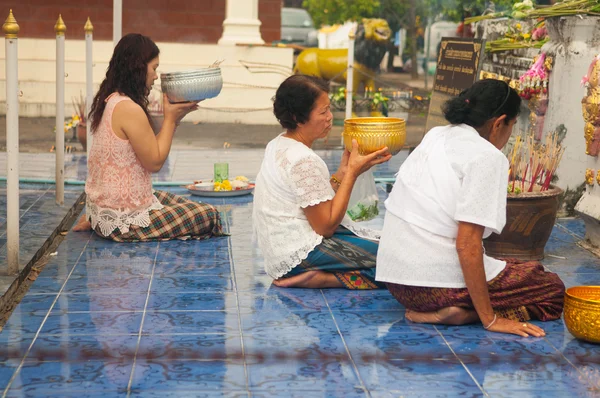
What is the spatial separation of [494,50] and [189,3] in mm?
8115

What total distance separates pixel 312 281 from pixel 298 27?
21.7 metres

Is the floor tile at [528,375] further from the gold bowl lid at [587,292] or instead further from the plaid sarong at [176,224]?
the plaid sarong at [176,224]

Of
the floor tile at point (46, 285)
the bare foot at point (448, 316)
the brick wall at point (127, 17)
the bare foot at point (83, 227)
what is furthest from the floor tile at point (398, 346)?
the brick wall at point (127, 17)

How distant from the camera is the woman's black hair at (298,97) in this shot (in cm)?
468

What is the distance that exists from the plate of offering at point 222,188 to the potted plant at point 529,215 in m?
2.55

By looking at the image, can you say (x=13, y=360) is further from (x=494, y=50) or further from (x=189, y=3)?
(x=189, y=3)

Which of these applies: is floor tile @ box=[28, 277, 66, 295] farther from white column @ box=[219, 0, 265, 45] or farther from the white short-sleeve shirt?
white column @ box=[219, 0, 265, 45]

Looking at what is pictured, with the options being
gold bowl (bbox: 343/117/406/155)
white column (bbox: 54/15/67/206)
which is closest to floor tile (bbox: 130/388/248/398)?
gold bowl (bbox: 343/117/406/155)

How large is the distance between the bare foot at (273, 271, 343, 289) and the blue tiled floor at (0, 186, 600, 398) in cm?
5

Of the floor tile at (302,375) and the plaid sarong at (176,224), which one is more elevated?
the plaid sarong at (176,224)

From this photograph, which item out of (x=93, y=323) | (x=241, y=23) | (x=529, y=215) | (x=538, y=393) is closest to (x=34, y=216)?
(x=93, y=323)

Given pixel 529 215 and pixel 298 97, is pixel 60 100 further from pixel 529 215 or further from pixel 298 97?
pixel 529 215

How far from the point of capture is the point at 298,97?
184 inches

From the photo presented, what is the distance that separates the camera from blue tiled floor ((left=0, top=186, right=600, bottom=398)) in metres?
3.59
